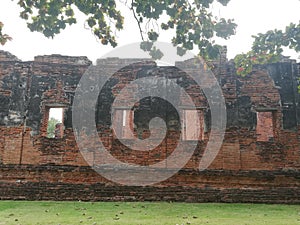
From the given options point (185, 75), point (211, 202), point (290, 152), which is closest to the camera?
point (211, 202)

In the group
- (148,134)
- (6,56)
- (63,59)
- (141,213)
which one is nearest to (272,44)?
(141,213)

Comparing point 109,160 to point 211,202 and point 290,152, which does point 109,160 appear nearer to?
point 211,202

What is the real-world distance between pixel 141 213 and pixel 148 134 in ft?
11.6

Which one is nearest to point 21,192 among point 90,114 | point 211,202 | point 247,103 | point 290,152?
point 90,114

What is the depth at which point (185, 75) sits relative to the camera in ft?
40.4

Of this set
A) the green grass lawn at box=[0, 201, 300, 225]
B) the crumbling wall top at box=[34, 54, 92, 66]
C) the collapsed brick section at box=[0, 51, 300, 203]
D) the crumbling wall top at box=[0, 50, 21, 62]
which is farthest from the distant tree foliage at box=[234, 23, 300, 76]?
the crumbling wall top at box=[0, 50, 21, 62]

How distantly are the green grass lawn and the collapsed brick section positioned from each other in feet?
2.90

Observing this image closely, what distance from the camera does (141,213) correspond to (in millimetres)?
8609

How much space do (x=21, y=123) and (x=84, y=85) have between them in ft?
7.76

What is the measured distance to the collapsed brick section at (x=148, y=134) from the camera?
11.1 m

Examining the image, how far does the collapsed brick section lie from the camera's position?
1115 cm

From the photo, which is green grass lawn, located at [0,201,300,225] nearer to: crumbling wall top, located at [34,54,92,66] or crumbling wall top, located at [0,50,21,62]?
crumbling wall top, located at [34,54,92,66]

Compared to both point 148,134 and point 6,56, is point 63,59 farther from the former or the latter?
point 148,134

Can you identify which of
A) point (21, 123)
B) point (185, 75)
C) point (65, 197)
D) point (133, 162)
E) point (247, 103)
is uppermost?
point (185, 75)
